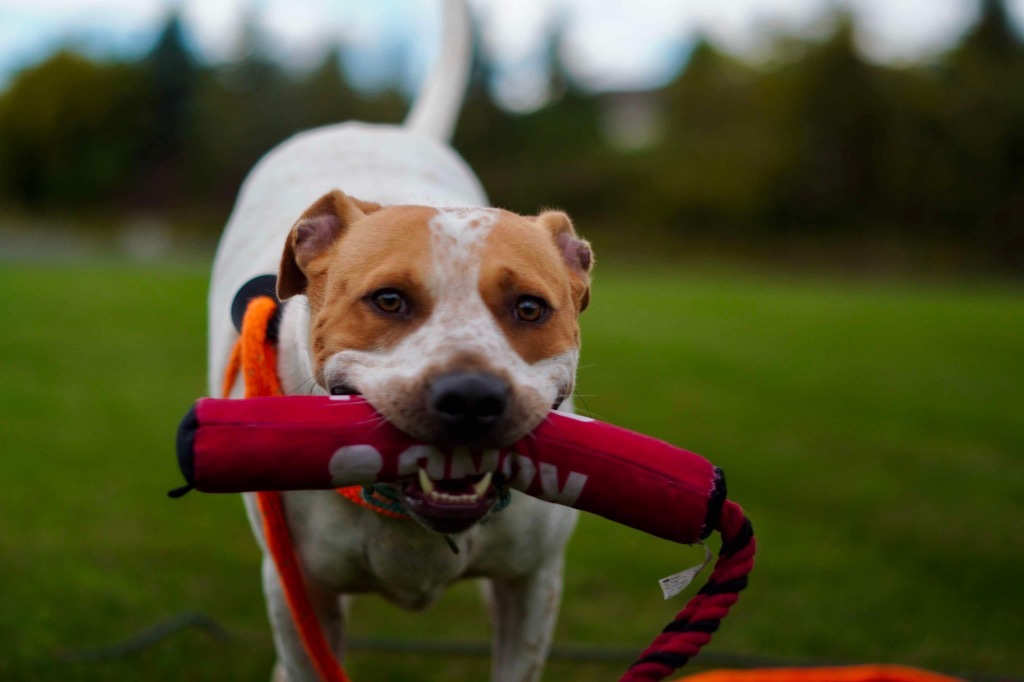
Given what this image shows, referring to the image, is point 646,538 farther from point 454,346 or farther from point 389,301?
point 454,346

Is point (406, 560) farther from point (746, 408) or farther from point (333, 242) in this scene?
point (746, 408)

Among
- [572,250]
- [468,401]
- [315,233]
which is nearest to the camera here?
[468,401]

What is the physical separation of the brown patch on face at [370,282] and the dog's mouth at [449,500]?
→ 1.32 ft

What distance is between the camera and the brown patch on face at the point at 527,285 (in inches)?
115

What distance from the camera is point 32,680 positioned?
13.8 feet

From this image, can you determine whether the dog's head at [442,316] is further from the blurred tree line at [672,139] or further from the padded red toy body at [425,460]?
the blurred tree line at [672,139]

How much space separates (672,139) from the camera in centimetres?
5569

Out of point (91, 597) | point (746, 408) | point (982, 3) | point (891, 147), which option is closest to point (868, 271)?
point (891, 147)

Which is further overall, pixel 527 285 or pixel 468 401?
pixel 527 285

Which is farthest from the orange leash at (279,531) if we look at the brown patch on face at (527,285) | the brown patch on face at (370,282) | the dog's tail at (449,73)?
the dog's tail at (449,73)

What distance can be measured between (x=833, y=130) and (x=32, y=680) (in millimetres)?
49331

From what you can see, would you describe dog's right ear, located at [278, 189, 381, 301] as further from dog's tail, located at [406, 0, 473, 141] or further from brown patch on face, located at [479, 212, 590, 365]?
dog's tail, located at [406, 0, 473, 141]

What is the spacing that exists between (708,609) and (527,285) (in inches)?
39.6

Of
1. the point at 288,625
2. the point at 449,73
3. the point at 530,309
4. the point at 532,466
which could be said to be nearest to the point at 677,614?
the point at 532,466
